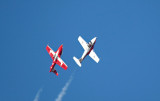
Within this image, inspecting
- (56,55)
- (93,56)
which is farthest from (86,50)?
(56,55)

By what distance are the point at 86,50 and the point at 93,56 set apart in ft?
10.5

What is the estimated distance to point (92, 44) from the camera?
476 ft

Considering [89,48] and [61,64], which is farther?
[89,48]

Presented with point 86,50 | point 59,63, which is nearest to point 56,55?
point 59,63

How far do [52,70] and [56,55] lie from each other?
5847 millimetres

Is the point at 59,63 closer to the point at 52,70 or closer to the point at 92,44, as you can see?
the point at 52,70

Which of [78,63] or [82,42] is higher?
[82,42]

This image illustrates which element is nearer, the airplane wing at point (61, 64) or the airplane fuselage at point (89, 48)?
the airplane wing at point (61, 64)

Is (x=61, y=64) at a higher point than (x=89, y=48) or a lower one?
lower

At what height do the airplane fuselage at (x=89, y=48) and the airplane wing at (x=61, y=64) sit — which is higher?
the airplane fuselage at (x=89, y=48)

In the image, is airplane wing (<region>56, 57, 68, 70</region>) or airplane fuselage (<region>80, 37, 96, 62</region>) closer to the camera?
airplane wing (<region>56, 57, 68, 70</region>)

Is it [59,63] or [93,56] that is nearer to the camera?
[59,63]

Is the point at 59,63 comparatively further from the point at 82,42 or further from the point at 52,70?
the point at 82,42

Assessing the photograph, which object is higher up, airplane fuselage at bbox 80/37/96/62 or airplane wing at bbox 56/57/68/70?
airplane fuselage at bbox 80/37/96/62
